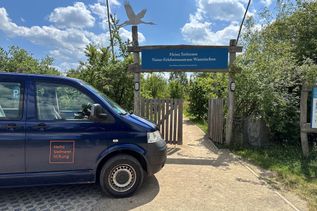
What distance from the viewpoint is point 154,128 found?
436 cm

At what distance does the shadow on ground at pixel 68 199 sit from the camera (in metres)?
3.65

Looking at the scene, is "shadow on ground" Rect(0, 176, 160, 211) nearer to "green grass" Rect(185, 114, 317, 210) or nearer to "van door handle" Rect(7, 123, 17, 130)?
"van door handle" Rect(7, 123, 17, 130)

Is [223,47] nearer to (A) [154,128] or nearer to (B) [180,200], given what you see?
(A) [154,128]

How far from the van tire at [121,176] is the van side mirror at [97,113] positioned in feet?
2.20

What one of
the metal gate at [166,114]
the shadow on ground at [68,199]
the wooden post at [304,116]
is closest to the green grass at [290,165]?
the wooden post at [304,116]

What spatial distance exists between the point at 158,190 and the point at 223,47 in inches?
186

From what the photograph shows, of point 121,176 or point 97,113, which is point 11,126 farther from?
point 121,176

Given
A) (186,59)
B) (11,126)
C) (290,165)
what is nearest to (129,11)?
(186,59)

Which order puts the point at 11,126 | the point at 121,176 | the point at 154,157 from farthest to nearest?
the point at 154,157, the point at 121,176, the point at 11,126

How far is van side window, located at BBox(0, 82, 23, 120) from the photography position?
366 cm

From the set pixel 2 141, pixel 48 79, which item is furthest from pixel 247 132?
pixel 2 141

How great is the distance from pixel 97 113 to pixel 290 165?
183 inches

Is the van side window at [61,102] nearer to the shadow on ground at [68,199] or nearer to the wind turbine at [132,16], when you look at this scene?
the shadow on ground at [68,199]

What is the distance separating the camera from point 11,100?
12.2ft
